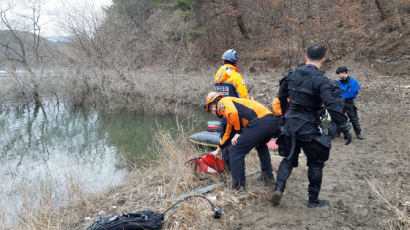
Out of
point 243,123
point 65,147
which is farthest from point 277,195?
point 65,147

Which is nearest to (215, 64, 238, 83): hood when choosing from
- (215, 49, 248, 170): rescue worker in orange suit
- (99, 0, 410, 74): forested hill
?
(215, 49, 248, 170): rescue worker in orange suit

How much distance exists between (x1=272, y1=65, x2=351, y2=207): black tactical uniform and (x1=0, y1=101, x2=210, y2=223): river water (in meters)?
3.79

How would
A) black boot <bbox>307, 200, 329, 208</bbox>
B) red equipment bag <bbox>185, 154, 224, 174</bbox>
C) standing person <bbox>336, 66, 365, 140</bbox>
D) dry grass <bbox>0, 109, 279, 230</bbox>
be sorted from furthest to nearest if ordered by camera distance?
standing person <bbox>336, 66, 365, 140</bbox> → red equipment bag <bbox>185, 154, 224, 174</bbox> → dry grass <bbox>0, 109, 279, 230</bbox> → black boot <bbox>307, 200, 329, 208</bbox>

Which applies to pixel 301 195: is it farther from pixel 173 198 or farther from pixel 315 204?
pixel 173 198

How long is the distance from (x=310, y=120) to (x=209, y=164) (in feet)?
5.77

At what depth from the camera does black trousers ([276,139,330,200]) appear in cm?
290

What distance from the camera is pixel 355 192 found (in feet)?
11.6

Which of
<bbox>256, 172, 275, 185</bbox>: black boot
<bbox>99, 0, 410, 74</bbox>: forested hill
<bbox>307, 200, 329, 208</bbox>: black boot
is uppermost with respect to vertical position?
<bbox>99, 0, 410, 74</bbox>: forested hill

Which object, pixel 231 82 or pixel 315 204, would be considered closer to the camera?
pixel 315 204

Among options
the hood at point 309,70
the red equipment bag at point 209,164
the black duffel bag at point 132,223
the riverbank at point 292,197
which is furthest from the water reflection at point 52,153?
the hood at point 309,70

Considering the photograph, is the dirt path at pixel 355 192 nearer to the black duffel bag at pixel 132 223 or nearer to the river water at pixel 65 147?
the black duffel bag at pixel 132 223

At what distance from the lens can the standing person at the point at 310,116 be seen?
2.75m

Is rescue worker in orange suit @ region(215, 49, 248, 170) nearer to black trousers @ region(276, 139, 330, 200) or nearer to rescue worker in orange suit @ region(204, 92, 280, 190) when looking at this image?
Result: rescue worker in orange suit @ region(204, 92, 280, 190)

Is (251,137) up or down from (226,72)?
down
